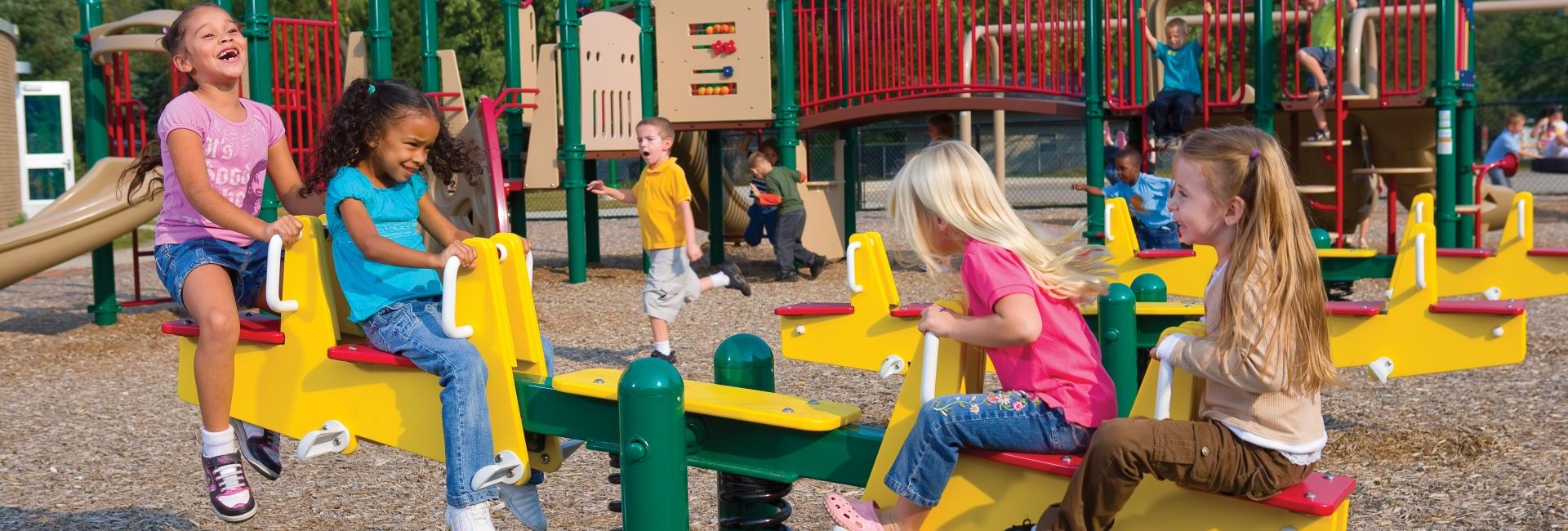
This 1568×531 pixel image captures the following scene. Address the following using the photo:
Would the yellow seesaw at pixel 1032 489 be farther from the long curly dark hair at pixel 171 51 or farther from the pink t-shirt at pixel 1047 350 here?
the long curly dark hair at pixel 171 51

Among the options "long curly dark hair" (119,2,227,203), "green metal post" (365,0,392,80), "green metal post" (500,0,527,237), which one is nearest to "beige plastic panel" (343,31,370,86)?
"green metal post" (365,0,392,80)

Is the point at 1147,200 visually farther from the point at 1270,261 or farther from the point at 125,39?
the point at 125,39

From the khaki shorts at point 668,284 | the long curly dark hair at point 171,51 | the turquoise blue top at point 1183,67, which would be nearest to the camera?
the long curly dark hair at point 171,51

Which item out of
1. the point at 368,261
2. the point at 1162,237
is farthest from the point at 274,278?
the point at 1162,237

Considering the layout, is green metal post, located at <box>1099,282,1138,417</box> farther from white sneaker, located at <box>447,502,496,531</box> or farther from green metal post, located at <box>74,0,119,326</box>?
green metal post, located at <box>74,0,119,326</box>

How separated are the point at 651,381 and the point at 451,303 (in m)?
0.60

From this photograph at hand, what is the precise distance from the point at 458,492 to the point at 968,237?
4.11 ft

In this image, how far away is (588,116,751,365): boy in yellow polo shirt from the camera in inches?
289

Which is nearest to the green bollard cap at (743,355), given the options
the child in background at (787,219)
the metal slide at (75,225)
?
the metal slide at (75,225)

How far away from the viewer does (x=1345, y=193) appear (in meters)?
13.1

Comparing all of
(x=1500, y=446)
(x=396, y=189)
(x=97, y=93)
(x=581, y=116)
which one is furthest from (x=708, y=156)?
(x=396, y=189)

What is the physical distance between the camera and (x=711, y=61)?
39.5ft

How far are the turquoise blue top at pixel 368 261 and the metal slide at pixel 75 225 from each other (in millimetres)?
6160

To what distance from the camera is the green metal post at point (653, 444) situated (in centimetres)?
265
